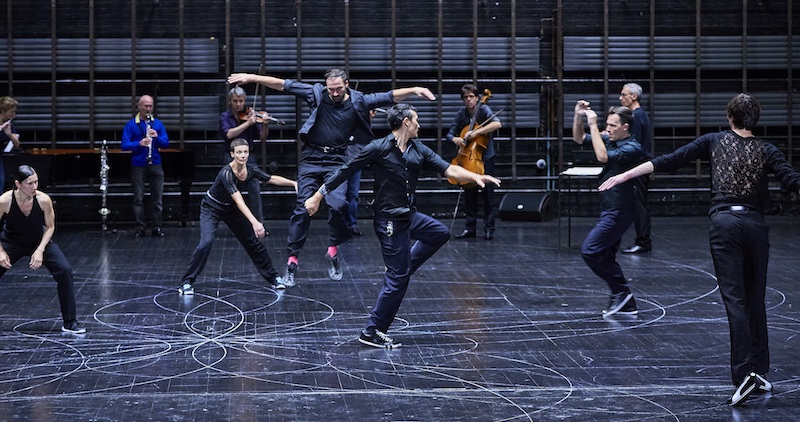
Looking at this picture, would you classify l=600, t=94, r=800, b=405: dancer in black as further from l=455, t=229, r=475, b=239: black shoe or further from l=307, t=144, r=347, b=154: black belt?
l=455, t=229, r=475, b=239: black shoe

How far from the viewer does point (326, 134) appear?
992 centimetres

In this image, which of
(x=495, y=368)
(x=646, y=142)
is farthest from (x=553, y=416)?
(x=646, y=142)

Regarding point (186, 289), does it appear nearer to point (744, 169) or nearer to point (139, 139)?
point (139, 139)

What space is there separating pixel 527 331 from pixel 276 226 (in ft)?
24.3

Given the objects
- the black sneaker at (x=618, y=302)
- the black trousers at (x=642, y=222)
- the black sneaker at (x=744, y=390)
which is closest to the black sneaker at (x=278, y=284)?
the black sneaker at (x=618, y=302)

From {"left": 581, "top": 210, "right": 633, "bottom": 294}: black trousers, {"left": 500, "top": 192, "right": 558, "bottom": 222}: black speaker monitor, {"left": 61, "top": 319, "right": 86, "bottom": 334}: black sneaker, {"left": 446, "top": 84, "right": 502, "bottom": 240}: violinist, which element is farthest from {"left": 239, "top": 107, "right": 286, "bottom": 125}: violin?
{"left": 581, "top": 210, "right": 633, "bottom": 294}: black trousers

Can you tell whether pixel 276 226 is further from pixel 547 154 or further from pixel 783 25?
pixel 783 25

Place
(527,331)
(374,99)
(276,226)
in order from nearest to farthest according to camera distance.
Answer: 1. (527,331)
2. (374,99)
3. (276,226)

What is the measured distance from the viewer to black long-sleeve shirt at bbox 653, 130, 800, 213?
5.91 meters

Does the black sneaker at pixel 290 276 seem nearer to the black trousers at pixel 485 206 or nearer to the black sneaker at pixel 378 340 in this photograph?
the black sneaker at pixel 378 340

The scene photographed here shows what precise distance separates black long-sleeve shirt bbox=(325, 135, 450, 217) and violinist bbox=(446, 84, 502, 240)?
203 inches

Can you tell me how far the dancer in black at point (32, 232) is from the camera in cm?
768

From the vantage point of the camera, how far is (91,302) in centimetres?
898

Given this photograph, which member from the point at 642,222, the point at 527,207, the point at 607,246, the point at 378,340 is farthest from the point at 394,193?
the point at 527,207
